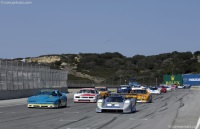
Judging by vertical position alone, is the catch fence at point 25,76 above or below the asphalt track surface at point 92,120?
above

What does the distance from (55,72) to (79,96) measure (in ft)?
84.5

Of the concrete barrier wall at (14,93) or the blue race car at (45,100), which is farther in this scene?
the concrete barrier wall at (14,93)

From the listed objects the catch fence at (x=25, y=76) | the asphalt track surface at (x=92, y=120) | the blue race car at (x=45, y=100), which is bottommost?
the asphalt track surface at (x=92, y=120)

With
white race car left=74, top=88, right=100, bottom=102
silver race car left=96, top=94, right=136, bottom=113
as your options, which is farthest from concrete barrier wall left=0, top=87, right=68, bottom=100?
silver race car left=96, top=94, right=136, bottom=113

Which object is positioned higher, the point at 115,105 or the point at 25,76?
the point at 25,76

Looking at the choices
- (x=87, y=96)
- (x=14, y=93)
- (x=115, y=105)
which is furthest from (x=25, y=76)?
(x=115, y=105)

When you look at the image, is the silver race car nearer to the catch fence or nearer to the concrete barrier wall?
the concrete barrier wall

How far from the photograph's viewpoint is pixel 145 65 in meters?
187

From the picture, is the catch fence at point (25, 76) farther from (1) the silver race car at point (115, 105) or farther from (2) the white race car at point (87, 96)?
(1) the silver race car at point (115, 105)

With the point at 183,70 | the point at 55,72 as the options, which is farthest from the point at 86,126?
the point at 183,70

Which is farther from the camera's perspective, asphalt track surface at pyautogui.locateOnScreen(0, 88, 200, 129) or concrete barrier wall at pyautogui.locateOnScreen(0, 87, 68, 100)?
concrete barrier wall at pyautogui.locateOnScreen(0, 87, 68, 100)

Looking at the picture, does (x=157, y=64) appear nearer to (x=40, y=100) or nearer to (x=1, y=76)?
(x=1, y=76)

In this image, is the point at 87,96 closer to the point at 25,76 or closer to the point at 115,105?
the point at 115,105

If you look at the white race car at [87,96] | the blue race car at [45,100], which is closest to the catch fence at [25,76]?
the white race car at [87,96]
